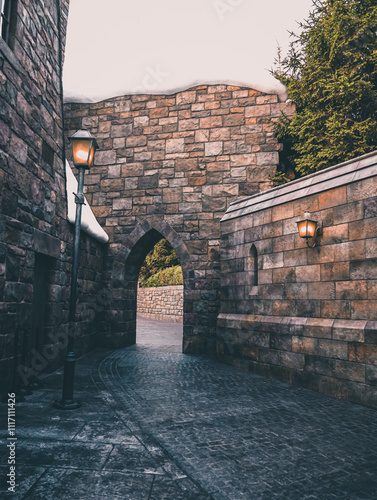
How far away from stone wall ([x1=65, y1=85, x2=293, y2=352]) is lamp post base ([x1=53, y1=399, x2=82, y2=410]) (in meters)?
4.84

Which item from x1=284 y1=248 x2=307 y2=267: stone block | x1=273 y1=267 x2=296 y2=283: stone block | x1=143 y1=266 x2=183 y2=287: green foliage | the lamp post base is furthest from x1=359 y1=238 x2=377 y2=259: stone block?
x1=143 y1=266 x2=183 y2=287: green foliage

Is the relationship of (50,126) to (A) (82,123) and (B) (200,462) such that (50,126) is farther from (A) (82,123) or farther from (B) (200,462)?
(B) (200,462)

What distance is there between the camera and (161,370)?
6801 millimetres

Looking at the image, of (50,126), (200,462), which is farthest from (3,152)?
(200,462)

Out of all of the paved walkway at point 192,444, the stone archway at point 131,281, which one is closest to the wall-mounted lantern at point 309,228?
the paved walkway at point 192,444

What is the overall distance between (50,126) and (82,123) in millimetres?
4291

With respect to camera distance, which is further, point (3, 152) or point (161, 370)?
point (161, 370)

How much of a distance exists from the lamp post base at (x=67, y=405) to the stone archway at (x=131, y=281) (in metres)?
4.83

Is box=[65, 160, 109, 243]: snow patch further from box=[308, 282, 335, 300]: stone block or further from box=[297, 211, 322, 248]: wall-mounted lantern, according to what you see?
box=[308, 282, 335, 300]: stone block

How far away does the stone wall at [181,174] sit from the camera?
30.3 ft

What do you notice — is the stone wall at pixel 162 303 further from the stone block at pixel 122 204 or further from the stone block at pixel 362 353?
the stone block at pixel 362 353

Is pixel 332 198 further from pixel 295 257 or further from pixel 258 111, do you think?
pixel 258 111

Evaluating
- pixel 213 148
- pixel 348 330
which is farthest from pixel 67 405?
pixel 213 148

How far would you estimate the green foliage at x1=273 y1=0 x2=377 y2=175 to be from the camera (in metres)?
9.13
